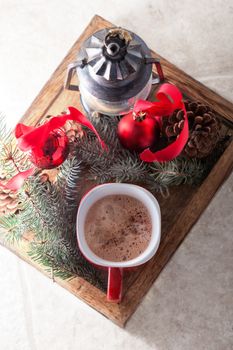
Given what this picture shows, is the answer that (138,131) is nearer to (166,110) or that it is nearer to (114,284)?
(166,110)

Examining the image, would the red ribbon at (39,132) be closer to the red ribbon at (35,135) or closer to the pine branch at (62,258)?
the red ribbon at (35,135)

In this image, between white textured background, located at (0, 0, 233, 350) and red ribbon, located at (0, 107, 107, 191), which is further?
white textured background, located at (0, 0, 233, 350)

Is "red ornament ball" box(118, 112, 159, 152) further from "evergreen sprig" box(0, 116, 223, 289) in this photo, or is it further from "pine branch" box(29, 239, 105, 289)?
"pine branch" box(29, 239, 105, 289)

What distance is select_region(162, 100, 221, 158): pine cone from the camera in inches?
28.3

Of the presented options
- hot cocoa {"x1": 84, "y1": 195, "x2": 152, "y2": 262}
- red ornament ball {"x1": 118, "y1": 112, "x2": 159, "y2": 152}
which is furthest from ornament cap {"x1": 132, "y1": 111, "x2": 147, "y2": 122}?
hot cocoa {"x1": 84, "y1": 195, "x2": 152, "y2": 262}

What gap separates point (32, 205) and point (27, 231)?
2.9 inches

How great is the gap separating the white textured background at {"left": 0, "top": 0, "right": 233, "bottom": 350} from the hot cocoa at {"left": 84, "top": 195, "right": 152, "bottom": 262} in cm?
23

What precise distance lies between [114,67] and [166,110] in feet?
0.29

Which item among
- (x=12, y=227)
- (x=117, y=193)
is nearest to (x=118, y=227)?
(x=117, y=193)

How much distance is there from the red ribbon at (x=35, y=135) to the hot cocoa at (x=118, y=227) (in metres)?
0.09

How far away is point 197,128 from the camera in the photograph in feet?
2.35

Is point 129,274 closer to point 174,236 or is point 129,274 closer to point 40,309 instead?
point 174,236

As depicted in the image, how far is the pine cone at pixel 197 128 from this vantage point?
718 millimetres

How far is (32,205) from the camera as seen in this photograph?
2.30 ft
